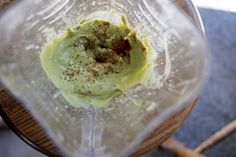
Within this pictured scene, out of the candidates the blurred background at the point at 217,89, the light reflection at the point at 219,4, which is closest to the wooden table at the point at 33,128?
the blurred background at the point at 217,89

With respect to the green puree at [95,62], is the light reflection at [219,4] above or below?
below

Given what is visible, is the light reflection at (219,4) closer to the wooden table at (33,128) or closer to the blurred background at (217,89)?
the blurred background at (217,89)

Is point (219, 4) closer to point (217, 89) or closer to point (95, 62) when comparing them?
point (217, 89)

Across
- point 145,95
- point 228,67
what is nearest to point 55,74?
point 145,95

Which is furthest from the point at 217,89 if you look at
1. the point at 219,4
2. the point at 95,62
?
the point at 95,62

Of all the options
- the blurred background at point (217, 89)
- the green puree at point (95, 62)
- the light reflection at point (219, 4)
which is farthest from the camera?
the light reflection at point (219, 4)

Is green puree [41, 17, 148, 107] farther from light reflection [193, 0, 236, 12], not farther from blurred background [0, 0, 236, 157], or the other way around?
light reflection [193, 0, 236, 12]
